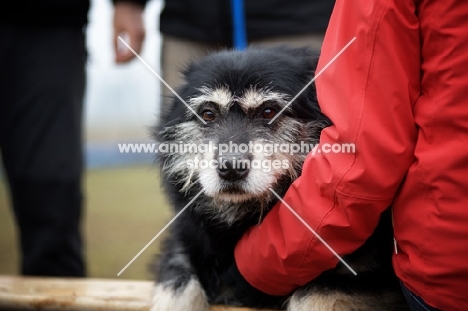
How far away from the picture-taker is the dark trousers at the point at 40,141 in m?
3.37

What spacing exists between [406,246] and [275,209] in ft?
1.77

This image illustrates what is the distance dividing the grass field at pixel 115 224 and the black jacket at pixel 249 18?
0.92 m

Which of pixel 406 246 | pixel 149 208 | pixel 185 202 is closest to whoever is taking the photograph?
pixel 406 246

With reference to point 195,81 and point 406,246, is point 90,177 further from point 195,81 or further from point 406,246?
point 406,246

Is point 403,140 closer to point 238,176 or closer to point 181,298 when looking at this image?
point 238,176

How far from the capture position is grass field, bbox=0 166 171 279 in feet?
16.8

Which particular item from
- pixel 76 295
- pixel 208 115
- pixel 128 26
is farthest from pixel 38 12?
pixel 76 295

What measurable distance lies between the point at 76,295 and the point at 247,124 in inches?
46.3

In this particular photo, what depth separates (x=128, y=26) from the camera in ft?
11.7

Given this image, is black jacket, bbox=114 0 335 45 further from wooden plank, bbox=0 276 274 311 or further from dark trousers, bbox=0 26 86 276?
wooden plank, bbox=0 276 274 311

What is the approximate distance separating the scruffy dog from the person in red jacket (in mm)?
335

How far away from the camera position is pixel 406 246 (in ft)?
6.11

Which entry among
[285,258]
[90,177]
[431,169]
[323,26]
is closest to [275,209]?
[285,258]

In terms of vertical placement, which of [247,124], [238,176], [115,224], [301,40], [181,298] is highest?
[301,40]
